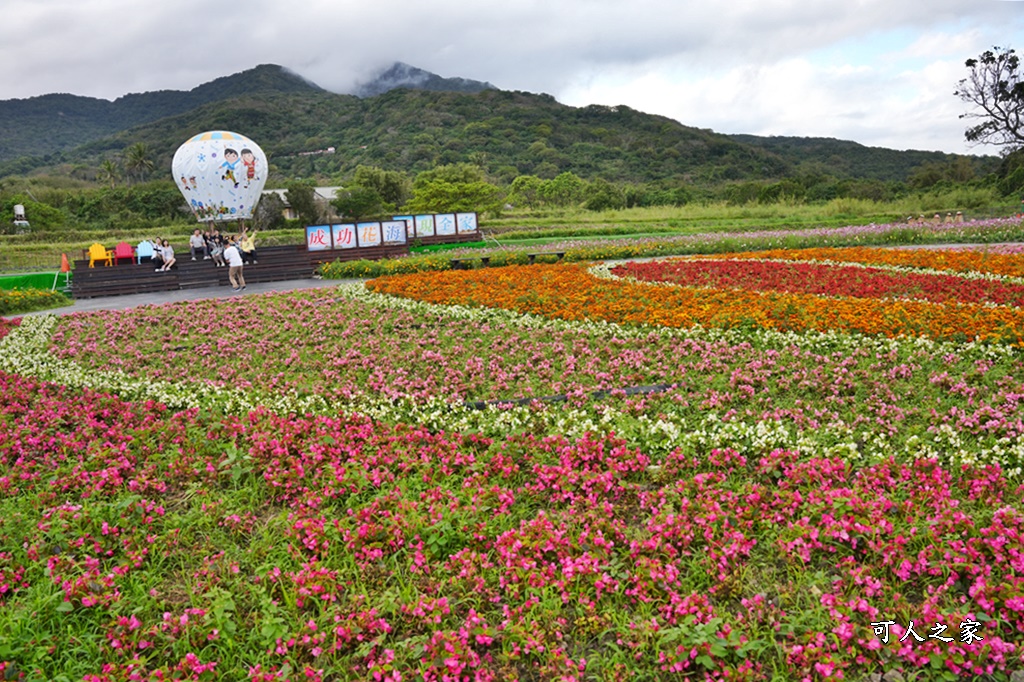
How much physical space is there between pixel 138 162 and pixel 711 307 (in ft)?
309

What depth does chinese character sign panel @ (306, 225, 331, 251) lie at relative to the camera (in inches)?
993

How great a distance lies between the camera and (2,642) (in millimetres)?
3414

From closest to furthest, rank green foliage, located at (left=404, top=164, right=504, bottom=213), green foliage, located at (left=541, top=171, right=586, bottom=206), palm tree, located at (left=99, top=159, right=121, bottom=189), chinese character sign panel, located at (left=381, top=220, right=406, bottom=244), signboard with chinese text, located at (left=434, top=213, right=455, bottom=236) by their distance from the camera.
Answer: chinese character sign panel, located at (left=381, top=220, right=406, bottom=244)
signboard with chinese text, located at (left=434, top=213, right=455, bottom=236)
green foliage, located at (left=404, top=164, right=504, bottom=213)
green foliage, located at (left=541, top=171, right=586, bottom=206)
palm tree, located at (left=99, top=159, right=121, bottom=189)

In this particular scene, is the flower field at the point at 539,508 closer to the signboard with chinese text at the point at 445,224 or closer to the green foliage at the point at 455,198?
the signboard with chinese text at the point at 445,224

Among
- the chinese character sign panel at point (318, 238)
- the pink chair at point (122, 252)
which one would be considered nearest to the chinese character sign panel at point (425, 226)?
the chinese character sign panel at point (318, 238)

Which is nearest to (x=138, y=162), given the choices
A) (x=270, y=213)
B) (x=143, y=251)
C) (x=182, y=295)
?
(x=270, y=213)

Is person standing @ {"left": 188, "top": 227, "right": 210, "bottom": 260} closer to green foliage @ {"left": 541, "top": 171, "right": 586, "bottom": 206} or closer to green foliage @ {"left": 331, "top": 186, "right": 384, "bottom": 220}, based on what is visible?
green foliage @ {"left": 331, "top": 186, "right": 384, "bottom": 220}

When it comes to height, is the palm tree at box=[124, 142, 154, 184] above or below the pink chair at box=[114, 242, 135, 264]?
above

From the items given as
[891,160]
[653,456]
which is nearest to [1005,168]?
[891,160]

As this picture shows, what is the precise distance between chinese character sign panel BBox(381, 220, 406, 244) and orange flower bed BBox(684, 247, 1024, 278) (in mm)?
13681

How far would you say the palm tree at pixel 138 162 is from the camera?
86.7 metres

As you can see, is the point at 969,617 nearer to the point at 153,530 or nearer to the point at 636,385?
the point at 636,385

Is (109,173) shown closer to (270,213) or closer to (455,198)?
(270,213)

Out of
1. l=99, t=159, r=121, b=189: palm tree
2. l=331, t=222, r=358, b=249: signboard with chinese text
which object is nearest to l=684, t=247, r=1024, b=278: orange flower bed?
l=331, t=222, r=358, b=249: signboard with chinese text
